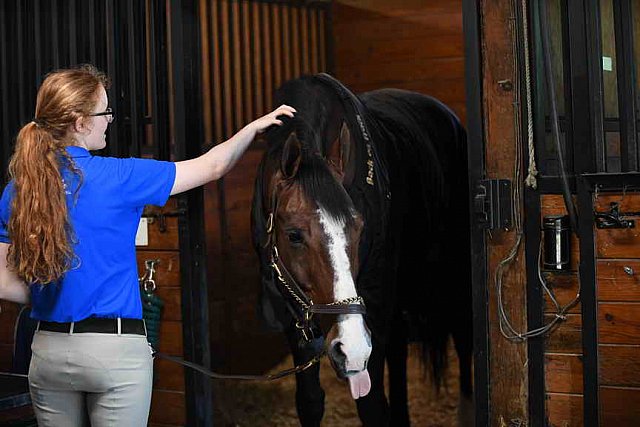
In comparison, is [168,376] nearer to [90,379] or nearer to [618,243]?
[90,379]

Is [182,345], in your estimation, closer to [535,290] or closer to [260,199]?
[260,199]

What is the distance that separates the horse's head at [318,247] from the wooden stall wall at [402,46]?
222 cm

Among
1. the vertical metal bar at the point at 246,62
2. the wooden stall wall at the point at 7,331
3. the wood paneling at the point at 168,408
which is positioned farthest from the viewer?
the vertical metal bar at the point at 246,62

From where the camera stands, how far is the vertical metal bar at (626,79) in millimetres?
2426

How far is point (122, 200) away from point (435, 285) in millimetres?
2217

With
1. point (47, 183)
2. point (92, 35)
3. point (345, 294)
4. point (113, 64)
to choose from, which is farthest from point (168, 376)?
point (47, 183)

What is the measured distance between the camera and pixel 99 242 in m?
1.99

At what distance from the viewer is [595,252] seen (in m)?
2.45

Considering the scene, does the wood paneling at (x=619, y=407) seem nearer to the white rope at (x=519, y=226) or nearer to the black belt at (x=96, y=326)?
the white rope at (x=519, y=226)

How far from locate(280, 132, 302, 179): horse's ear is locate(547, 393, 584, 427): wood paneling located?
3.14 ft

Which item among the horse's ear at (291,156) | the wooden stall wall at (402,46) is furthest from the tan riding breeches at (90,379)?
the wooden stall wall at (402,46)

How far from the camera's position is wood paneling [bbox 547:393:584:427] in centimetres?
252

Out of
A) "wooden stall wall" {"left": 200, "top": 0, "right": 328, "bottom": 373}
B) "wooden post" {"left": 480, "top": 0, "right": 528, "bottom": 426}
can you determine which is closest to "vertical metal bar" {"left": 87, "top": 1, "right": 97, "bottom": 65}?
"wooden stall wall" {"left": 200, "top": 0, "right": 328, "bottom": 373}

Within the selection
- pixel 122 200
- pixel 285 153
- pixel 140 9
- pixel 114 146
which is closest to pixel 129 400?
pixel 122 200
